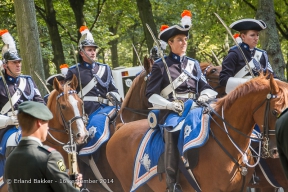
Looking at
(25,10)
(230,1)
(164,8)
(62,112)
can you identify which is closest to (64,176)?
(62,112)

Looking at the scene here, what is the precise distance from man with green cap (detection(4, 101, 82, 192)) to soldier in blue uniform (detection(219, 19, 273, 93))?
413cm

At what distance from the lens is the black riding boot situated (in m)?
7.59

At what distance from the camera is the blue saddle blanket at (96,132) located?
31.1ft

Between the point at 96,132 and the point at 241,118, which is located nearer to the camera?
the point at 241,118

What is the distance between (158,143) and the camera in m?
Result: 8.06

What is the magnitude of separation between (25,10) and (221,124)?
25.1 feet

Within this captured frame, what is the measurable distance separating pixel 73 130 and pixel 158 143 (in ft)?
5.04

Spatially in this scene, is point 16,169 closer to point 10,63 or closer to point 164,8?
point 10,63

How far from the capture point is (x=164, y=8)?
2416 centimetres

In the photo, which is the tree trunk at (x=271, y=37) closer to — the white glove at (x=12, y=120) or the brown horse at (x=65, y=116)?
the brown horse at (x=65, y=116)

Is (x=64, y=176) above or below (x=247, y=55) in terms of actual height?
below

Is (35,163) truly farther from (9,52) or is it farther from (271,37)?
(271,37)

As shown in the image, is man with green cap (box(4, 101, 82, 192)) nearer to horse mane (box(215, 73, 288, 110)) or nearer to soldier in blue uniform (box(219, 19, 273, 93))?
horse mane (box(215, 73, 288, 110))

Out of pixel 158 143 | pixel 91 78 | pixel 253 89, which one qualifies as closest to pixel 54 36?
pixel 91 78
